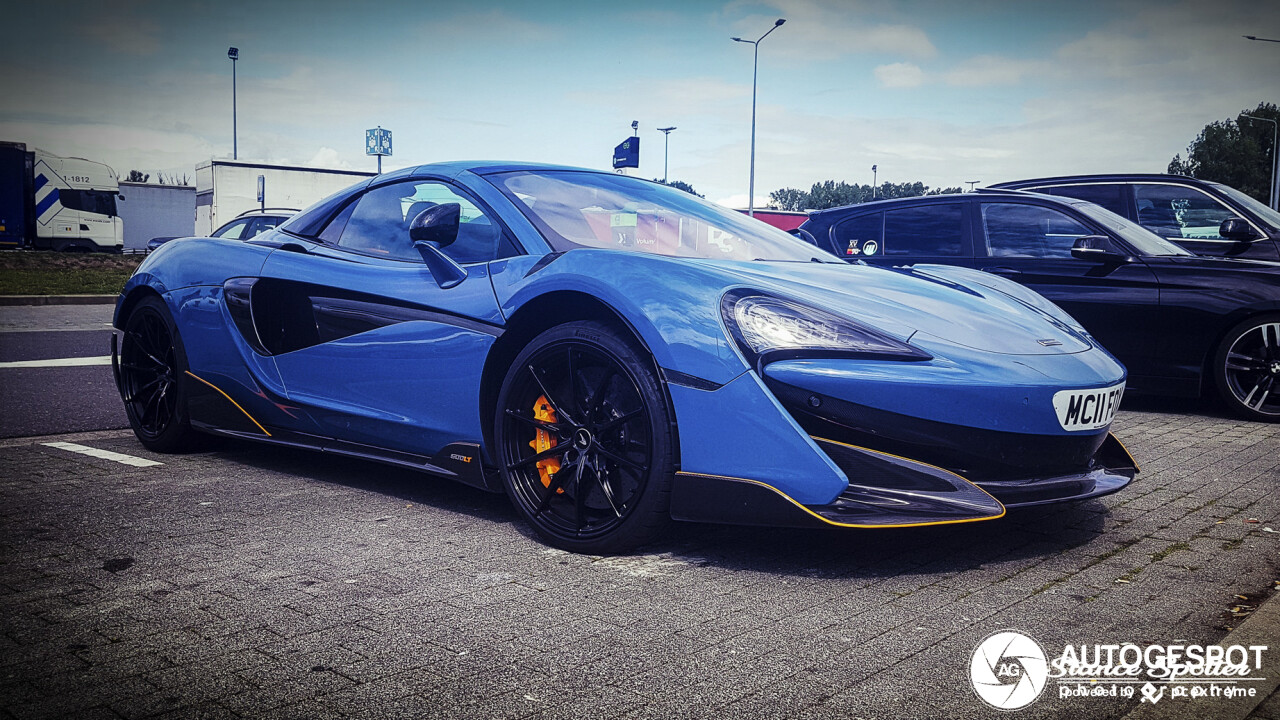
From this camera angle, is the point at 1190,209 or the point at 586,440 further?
the point at 1190,209

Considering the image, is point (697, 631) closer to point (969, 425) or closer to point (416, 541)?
point (969, 425)

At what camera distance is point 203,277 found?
4.52 m

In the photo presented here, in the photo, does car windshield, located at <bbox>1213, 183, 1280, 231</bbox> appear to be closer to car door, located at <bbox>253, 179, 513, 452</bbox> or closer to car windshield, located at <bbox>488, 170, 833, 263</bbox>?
car windshield, located at <bbox>488, 170, 833, 263</bbox>

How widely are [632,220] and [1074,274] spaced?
4.08 m

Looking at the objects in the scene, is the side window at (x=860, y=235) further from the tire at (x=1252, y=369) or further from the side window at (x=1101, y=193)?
the tire at (x=1252, y=369)

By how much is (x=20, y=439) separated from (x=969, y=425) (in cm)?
463

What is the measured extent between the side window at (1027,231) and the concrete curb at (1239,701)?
477 cm

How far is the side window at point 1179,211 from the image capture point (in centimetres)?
780

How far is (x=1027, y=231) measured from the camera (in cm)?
698

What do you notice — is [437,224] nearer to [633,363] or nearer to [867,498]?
[633,363]

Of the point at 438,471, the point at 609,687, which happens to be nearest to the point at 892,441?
the point at 609,687

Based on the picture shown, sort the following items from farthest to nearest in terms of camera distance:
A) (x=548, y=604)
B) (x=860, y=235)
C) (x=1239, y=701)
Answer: (x=860, y=235)
(x=548, y=604)
(x=1239, y=701)

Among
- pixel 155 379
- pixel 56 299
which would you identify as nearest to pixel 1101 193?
pixel 155 379

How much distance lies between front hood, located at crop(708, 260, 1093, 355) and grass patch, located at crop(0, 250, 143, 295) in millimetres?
13283
